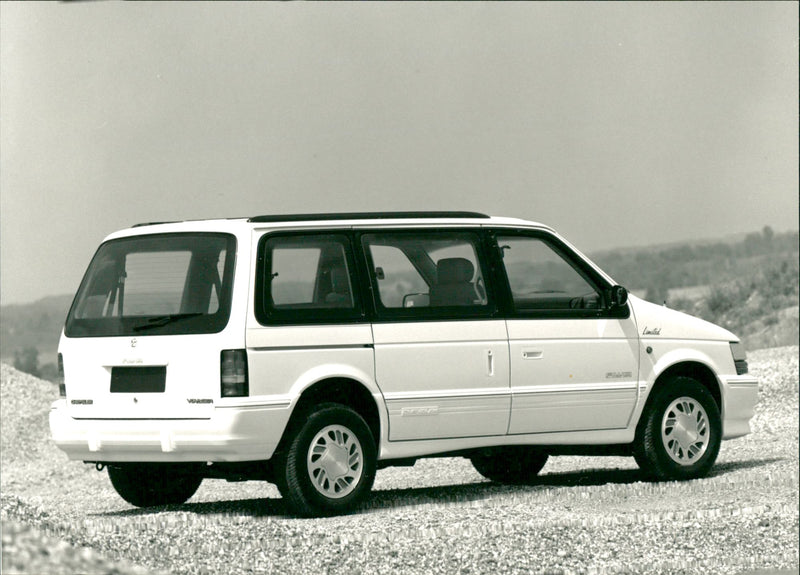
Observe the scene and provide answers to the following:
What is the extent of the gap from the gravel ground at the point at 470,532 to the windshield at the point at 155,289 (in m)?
1.19

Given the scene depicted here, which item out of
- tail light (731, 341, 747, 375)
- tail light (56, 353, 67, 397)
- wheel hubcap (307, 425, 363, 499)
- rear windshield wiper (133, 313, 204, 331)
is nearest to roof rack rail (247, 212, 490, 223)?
rear windshield wiper (133, 313, 204, 331)

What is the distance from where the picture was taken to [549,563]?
8734 millimetres

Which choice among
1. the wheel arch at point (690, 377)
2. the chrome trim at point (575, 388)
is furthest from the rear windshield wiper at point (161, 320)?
the wheel arch at point (690, 377)

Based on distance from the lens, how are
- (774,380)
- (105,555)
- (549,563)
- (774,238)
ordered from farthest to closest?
(774,238)
(774,380)
(549,563)
(105,555)

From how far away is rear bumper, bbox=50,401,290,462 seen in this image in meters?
9.45

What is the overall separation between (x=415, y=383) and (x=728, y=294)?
25.7 m

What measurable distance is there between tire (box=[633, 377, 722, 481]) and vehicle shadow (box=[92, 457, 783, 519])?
0.78 ft

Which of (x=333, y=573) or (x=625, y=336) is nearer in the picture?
(x=333, y=573)

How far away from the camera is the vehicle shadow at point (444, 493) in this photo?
10234 millimetres

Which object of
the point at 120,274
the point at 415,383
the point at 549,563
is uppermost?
the point at 120,274

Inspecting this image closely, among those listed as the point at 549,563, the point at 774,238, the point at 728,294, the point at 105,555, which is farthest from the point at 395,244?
the point at 774,238

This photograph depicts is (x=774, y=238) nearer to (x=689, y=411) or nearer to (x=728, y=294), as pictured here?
(x=728, y=294)

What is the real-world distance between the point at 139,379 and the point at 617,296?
11.7 feet

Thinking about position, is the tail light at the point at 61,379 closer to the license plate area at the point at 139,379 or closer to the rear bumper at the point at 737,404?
the license plate area at the point at 139,379
